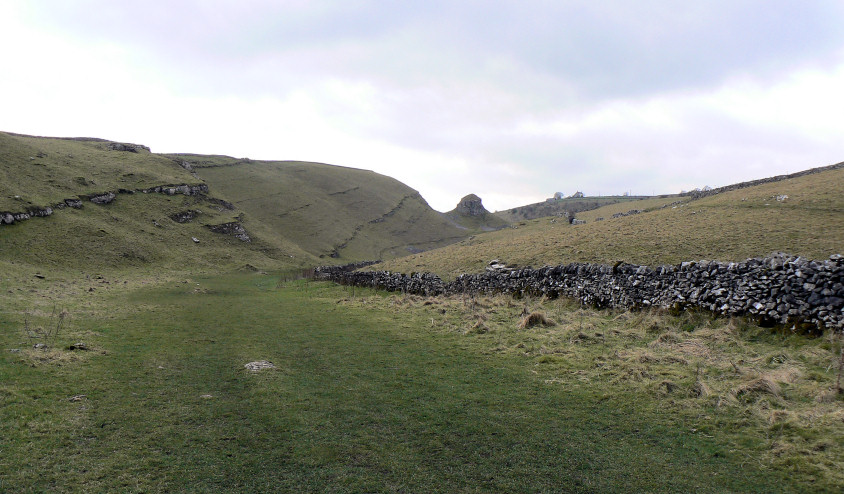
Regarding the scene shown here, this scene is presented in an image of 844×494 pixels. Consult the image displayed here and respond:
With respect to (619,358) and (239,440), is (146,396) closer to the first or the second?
(239,440)

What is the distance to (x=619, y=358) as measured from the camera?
40.3ft

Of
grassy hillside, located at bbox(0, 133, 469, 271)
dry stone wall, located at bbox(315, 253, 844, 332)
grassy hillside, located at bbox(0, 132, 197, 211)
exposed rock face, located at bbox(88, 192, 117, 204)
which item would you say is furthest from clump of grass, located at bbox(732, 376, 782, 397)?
exposed rock face, located at bbox(88, 192, 117, 204)

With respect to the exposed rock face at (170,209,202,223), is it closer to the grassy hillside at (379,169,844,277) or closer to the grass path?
the grassy hillside at (379,169,844,277)

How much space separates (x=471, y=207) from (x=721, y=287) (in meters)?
170

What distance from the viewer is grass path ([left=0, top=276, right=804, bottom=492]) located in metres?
6.37

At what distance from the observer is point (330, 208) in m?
134

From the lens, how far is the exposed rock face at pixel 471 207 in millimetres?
183087

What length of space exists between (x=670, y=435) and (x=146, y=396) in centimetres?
1070

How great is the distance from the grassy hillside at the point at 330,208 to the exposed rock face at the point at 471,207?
16.3 m

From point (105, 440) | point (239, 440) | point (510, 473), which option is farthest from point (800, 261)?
point (105, 440)

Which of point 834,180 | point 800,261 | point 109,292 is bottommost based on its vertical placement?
point 109,292

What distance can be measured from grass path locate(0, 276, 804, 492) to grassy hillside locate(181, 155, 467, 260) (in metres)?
89.8

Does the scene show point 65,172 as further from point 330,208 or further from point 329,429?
point 329,429

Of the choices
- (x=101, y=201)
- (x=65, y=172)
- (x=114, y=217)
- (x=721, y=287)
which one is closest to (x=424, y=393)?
(x=721, y=287)
